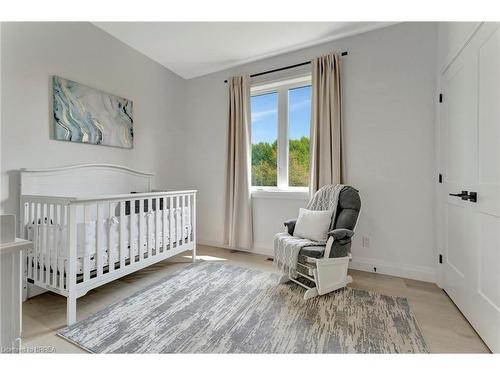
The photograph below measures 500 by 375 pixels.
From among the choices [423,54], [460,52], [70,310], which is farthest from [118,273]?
[423,54]

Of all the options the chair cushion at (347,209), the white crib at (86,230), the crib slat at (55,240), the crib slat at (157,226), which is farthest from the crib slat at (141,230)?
the chair cushion at (347,209)

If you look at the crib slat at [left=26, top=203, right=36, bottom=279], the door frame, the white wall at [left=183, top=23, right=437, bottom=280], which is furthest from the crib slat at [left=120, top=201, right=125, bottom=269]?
the door frame

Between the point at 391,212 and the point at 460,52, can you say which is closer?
the point at 460,52

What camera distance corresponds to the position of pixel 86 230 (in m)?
1.63

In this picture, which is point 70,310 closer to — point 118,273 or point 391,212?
point 118,273

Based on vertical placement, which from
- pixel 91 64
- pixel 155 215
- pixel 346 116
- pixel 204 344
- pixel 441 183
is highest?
pixel 91 64

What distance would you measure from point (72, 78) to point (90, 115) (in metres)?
0.35

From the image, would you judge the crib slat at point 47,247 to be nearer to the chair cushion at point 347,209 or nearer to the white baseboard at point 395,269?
the chair cushion at point 347,209

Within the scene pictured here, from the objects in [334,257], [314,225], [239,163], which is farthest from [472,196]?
[239,163]

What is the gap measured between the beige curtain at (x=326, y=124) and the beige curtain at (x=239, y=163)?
883mm

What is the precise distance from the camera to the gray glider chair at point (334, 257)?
1900mm

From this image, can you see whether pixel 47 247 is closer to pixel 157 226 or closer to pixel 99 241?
pixel 99 241

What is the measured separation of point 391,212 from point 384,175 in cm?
39

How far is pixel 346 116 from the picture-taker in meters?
2.59
